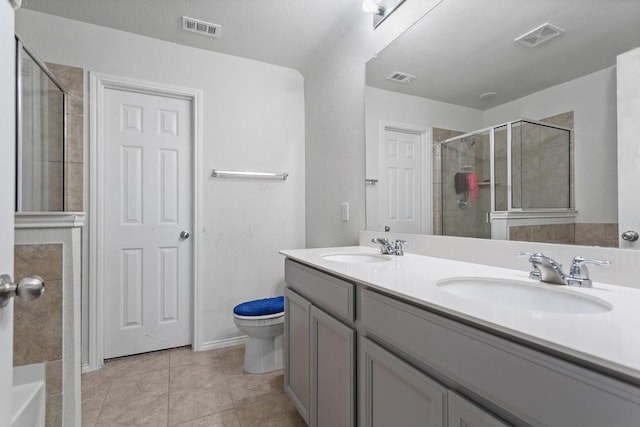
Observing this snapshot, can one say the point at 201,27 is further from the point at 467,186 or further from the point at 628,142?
the point at 628,142

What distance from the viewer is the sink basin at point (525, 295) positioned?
0.80 metres

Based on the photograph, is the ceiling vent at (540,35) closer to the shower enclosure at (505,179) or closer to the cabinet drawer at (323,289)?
the shower enclosure at (505,179)

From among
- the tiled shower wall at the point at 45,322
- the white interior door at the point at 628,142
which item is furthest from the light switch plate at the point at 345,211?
the tiled shower wall at the point at 45,322

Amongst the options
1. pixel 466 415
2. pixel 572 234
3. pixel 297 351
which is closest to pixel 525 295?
pixel 572 234

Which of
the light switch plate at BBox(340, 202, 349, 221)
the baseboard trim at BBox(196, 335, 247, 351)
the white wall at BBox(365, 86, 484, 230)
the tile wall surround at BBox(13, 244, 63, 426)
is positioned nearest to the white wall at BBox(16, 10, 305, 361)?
the baseboard trim at BBox(196, 335, 247, 351)

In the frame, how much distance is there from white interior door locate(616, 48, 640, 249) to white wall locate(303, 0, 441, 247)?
38.8 inches

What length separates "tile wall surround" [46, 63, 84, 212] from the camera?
6.51 ft

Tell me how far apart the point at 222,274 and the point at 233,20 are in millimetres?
1821

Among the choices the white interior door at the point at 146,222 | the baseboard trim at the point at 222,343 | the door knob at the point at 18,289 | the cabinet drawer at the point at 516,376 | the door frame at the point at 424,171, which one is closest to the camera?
the cabinet drawer at the point at 516,376

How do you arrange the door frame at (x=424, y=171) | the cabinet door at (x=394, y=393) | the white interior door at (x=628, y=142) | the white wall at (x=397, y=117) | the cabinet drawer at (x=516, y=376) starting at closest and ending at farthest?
the cabinet drawer at (x=516, y=376)
the cabinet door at (x=394, y=393)
the white interior door at (x=628, y=142)
the white wall at (x=397, y=117)
the door frame at (x=424, y=171)

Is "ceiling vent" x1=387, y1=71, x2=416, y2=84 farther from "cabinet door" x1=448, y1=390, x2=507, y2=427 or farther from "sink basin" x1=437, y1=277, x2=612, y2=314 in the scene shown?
"cabinet door" x1=448, y1=390, x2=507, y2=427

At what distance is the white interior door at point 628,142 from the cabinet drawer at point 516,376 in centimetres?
62

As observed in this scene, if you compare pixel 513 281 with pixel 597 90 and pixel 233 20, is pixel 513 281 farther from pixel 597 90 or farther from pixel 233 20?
pixel 233 20

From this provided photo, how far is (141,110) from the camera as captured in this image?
2.25 m
